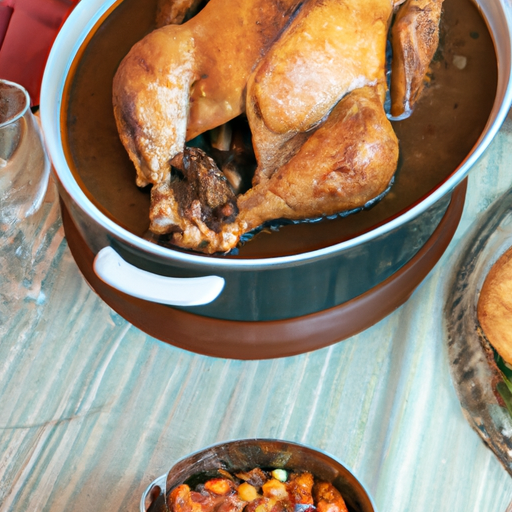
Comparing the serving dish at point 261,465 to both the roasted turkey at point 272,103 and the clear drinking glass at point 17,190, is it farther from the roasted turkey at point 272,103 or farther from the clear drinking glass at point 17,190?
the clear drinking glass at point 17,190

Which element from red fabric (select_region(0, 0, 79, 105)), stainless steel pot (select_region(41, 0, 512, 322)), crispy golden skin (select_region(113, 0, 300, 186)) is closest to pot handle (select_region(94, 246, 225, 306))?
stainless steel pot (select_region(41, 0, 512, 322))

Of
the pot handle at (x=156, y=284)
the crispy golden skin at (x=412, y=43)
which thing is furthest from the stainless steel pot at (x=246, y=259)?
the crispy golden skin at (x=412, y=43)

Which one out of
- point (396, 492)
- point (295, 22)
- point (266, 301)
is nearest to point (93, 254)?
point (266, 301)

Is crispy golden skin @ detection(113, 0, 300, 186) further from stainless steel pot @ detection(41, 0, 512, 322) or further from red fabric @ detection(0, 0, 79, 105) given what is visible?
red fabric @ detection(0, 0, 79, 105)

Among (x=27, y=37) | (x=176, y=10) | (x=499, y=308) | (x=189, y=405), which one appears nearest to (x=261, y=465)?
(x=189, y=405)

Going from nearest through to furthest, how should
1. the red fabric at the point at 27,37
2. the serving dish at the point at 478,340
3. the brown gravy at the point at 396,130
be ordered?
the brown gravy at the point at 396,130 < the serving dish at the point at 478,340 < the red fabric at the point at 27,37
